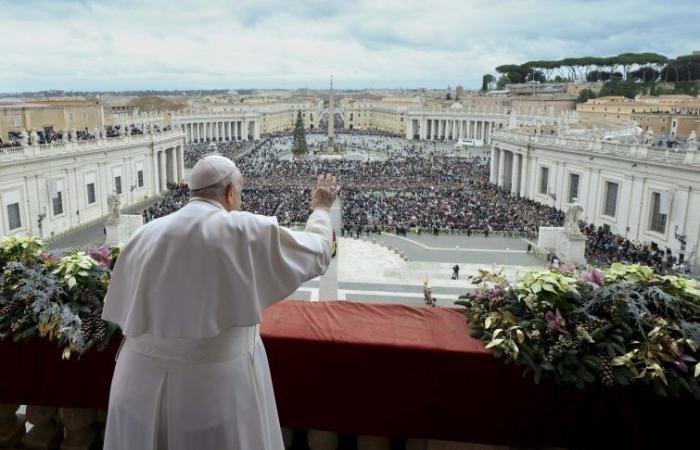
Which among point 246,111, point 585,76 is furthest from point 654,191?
point 585,76

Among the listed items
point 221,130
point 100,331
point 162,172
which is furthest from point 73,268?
point 221,130

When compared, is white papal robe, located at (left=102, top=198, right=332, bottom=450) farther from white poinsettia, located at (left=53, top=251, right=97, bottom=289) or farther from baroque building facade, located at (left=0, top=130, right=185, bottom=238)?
baroque building facade, located at (left=0, top=130, right=185, bottom=238)

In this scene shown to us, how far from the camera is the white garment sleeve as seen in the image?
2363mm

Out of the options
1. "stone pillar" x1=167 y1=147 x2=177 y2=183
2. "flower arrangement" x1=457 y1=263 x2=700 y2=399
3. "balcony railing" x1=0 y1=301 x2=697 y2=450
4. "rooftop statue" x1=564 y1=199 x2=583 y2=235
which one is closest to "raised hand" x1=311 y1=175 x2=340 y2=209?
"balcony railing" x1=0 y1=301 x2=697 y2=450

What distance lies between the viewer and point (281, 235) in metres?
2.39

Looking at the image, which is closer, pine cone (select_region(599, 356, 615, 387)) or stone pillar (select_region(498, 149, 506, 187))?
pine cone (select_region(599, 356, 615, 387))

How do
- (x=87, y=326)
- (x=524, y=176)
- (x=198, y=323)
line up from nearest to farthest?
(x=198, y=323) → (x=87, y=326) → (x=524, y=176)

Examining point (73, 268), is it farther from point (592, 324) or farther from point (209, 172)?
point (592, 324)

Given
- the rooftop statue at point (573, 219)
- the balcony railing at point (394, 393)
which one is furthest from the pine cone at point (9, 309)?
the rooftop statue at point (573, 219)

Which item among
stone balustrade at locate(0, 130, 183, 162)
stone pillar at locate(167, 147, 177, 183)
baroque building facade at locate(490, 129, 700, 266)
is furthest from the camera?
stone pillar at locate(167, 147, 177, 183)

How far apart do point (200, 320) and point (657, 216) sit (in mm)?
29609

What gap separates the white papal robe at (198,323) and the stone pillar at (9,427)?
5.73 feet

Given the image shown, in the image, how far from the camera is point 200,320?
2262 mm

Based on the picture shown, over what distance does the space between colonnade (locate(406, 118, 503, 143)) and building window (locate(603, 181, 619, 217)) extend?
212 feet
